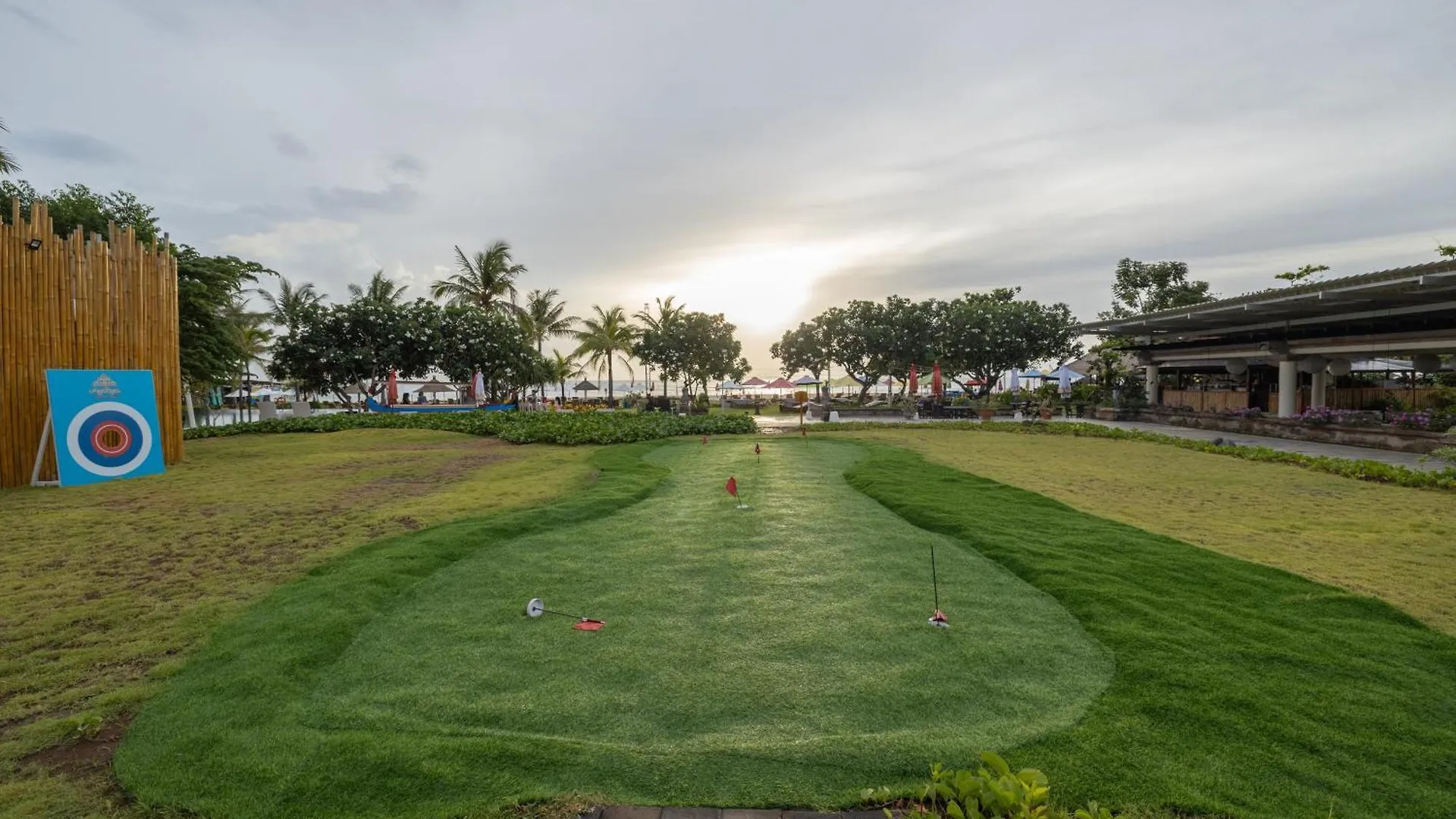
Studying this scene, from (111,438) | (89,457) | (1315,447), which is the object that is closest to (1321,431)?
(1315,447)

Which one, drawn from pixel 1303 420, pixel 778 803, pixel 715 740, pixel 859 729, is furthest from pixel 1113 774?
pixel 1303 420

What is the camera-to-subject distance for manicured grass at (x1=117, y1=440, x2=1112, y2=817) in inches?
108

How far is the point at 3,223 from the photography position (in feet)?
33.6

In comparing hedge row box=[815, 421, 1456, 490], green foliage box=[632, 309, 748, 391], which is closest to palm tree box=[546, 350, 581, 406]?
green foliage box=[632, 309, 748, 391]

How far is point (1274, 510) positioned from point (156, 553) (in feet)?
45.3

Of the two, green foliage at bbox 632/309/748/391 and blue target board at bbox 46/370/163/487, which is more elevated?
green foliage at bbox 632/309/748/391

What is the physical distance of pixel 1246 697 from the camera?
340 cm

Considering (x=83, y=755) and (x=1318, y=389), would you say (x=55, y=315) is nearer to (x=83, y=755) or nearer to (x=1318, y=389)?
(x=83, y=755)

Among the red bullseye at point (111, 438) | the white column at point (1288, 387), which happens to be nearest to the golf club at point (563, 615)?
the red bullseye at point (111, 438)

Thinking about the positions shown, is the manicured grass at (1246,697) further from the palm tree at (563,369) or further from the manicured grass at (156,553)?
the palm tree at (563,369)

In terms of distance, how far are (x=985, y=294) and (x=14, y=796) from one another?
5388cm

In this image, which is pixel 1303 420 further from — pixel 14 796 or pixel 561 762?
pixel 14 796

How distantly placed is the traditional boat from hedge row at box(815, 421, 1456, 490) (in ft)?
60.6

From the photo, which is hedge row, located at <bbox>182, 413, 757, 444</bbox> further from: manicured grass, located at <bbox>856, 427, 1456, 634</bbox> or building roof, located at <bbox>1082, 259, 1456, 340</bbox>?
building roof, located at <bbox>1082, 259, 1456, 340</bbox>
